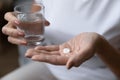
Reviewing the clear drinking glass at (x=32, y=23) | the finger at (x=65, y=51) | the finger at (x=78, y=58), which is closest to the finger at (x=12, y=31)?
the clear drinking glass at (x=32, y=23)

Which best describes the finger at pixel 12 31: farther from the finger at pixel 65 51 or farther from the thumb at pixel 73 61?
the thumb at pixel 73 61

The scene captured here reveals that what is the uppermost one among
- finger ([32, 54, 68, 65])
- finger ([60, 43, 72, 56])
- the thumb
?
the thumb

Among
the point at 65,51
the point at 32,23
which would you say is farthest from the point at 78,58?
the point at 32,23

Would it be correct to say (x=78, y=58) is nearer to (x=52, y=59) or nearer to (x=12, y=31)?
(x=52, y=59)

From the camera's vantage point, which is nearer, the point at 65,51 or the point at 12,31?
the point at 65,51

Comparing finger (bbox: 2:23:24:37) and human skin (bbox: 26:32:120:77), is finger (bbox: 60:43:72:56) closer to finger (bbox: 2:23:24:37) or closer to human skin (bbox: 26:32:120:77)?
human skin (bbox: 26:32:120:77)

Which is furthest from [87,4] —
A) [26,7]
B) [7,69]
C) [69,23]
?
[7,69]

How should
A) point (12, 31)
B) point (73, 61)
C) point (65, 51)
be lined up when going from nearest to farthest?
point (73, 61), point (65, 51), point (12, 31)

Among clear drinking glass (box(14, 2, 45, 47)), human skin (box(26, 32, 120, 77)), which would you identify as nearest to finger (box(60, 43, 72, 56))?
human skin (box(26, 32, 120, 77))

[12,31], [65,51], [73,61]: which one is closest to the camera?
[73,61]
